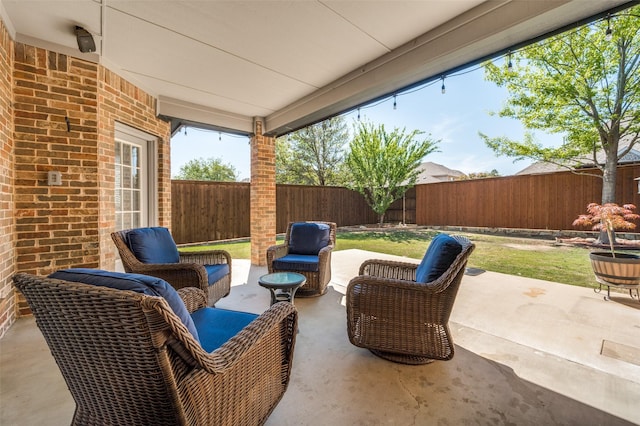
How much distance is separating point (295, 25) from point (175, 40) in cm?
120

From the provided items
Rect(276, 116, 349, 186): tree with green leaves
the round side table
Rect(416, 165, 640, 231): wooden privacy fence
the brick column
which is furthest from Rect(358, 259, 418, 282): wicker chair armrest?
Rect(276, 116, 349, 186): tree with green leaves

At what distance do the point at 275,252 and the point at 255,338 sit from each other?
7.80 feet

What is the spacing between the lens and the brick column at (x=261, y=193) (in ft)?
16.9

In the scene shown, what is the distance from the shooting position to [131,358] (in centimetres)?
93

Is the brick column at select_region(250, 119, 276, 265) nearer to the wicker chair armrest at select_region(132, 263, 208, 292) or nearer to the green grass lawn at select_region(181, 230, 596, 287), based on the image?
the green grass lawn at select_region(181, 230, 596, 287)

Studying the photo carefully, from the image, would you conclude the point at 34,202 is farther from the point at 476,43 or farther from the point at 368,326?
the point at 476,43

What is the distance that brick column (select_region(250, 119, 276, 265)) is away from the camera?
203 inches

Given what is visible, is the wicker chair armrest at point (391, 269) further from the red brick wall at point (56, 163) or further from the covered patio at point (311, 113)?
the red brick wall at point (56, 163)

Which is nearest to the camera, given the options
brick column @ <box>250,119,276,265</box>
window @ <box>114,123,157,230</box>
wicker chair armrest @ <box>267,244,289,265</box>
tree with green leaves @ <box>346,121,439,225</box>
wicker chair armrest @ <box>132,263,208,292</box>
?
wicker chair armrest @ <box>132,263,208,292</box>

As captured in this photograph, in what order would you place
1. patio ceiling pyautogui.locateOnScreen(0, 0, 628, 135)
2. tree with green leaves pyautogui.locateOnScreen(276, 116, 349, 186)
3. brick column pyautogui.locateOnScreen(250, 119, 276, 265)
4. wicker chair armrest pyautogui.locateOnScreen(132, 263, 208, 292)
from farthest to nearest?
tree with green leaves pyautogui.locateOnScreen(276, 116, 349, 186)
brick column pyautogui.locateOnScreen(250, 119, 276, 265)
wicker chair armrest pyautogui.locateOnScreen(132, 263, 208, 292)
patio ceiling pyautogui.locateOnScreen(0, 0, 628, 135)

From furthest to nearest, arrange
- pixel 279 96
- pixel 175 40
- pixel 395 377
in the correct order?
pixel 279 96 < pixel 175 40 < pixel 395 377

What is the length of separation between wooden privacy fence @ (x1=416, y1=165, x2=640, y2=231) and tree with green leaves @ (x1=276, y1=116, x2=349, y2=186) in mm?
6424

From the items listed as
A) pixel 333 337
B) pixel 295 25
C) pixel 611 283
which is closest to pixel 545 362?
pixel 333 337

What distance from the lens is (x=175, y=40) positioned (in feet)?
8.79
